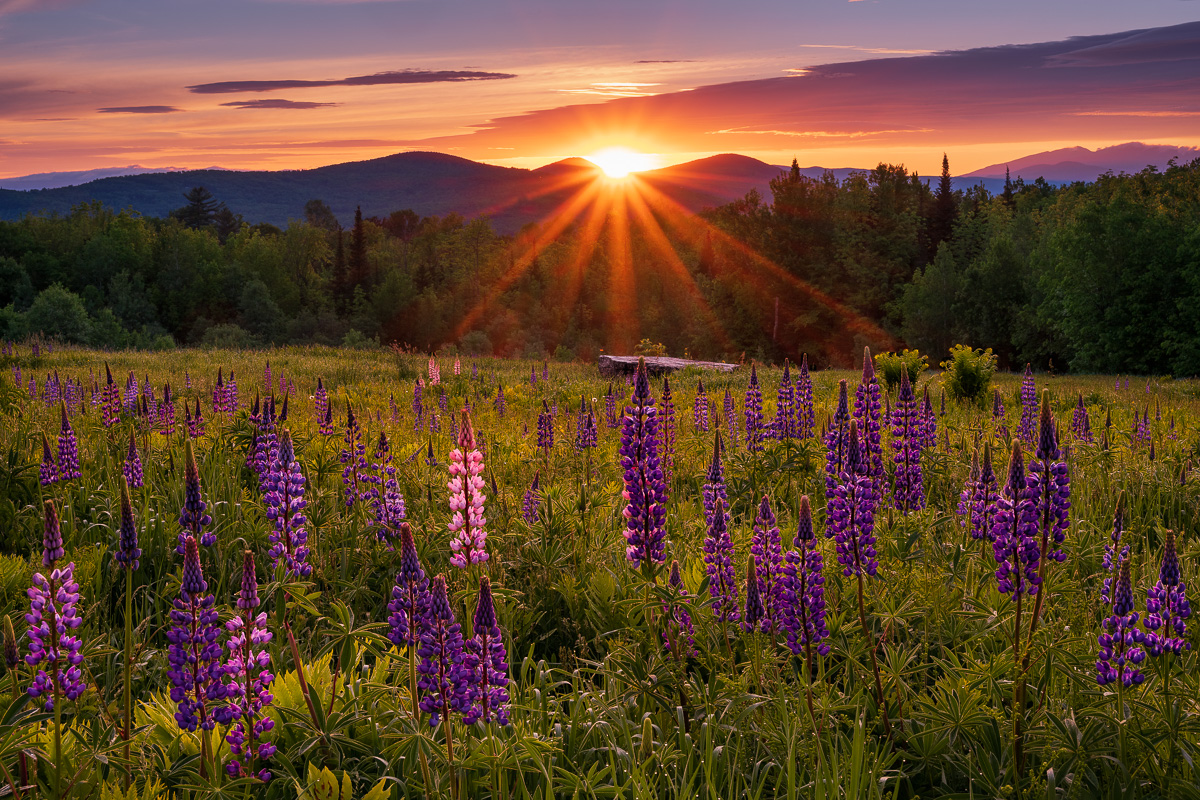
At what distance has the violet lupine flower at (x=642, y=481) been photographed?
10.2 feet

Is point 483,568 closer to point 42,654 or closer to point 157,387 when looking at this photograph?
point 42,654

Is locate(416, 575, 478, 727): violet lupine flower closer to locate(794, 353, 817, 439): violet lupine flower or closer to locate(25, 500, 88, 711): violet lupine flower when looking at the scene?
locate(25, 500, 88, 711): violet lupine flower

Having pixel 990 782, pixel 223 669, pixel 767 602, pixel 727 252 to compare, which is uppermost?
pixel 727 252

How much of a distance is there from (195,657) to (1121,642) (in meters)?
3.46

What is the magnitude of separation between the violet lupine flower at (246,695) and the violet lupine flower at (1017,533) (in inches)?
108

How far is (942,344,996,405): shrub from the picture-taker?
15.4 metres

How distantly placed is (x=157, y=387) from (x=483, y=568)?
42.2ft

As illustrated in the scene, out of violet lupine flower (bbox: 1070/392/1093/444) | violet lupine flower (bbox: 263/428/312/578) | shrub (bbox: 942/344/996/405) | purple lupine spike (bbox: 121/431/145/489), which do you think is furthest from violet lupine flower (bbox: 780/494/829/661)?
shrub (bbox: 942/344/996/405)

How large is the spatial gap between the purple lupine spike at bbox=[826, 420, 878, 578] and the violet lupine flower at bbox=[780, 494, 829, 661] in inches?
4.7

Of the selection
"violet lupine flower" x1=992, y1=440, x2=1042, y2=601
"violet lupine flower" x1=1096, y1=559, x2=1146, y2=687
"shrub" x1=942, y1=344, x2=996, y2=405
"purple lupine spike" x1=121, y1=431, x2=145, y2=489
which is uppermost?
"violet lupine flower" x1=992, y1=440, x2=1042, y2=601

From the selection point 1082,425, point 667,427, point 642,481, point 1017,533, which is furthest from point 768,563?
point 1082,425

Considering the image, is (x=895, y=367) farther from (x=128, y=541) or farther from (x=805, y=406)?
(x=128, y=541)

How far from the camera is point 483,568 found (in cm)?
457

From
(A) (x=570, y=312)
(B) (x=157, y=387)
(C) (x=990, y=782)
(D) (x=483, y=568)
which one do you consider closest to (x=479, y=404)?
(B) (x=157, y=387)
